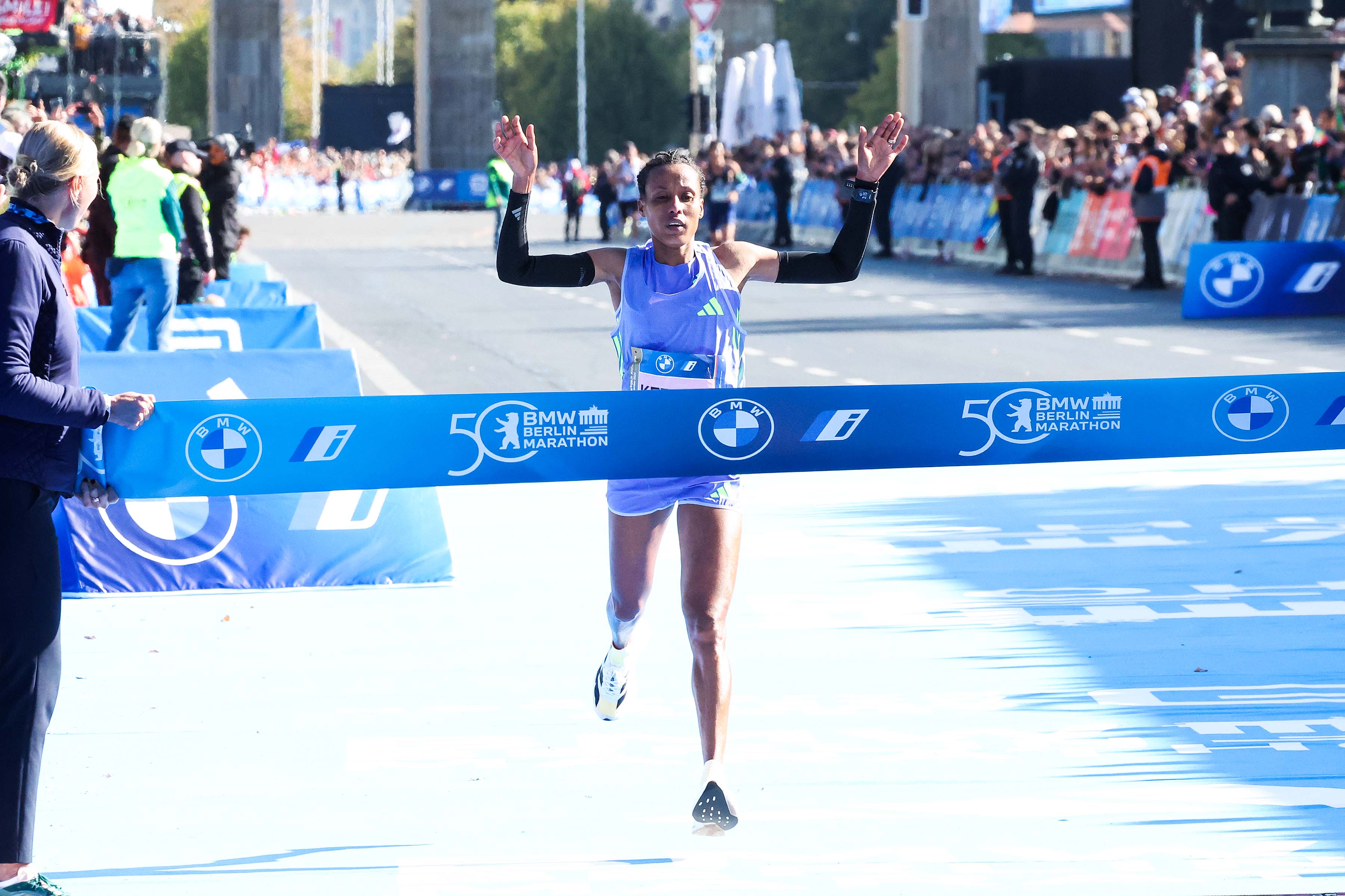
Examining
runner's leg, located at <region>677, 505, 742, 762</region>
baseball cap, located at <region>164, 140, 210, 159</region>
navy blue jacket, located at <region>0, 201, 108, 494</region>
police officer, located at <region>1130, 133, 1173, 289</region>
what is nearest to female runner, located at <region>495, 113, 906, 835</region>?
runner's leg, located at <region>677, 505, 742, 762</region>

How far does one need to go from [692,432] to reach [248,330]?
7.80m

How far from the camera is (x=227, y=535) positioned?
874 cm

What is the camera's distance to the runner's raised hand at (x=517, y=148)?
5668 millimetres

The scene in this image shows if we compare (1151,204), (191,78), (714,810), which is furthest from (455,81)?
(191,78)

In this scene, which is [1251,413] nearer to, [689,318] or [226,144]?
[689,318]

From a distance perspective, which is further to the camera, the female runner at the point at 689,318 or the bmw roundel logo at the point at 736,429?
the bmw roundel logo at the point at 736,429

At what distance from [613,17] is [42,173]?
117m

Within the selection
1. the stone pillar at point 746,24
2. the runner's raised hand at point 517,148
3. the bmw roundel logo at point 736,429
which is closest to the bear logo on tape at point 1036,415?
the bmw roundel logo at point 736,429

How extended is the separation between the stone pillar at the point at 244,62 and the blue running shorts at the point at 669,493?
226ft

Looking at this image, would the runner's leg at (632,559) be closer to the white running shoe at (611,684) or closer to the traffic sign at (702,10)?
the white running shoe at (611,684)

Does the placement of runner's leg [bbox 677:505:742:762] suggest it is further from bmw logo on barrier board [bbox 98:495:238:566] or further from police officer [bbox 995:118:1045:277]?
police officer [bbox 995:118:1045:277]

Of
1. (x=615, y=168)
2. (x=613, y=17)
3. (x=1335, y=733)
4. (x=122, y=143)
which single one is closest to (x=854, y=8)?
(x=613, y=17)

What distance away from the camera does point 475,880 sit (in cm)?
521

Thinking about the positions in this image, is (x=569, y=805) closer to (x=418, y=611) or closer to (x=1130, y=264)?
(x=418, y=611)
